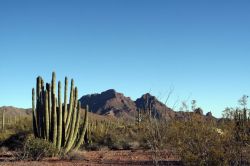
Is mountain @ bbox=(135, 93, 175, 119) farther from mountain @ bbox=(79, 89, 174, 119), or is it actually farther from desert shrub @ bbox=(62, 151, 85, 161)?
mountain @ bbox=(79, 89, 174, 119)

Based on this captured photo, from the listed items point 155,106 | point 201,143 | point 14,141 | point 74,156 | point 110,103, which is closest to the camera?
point 201,143

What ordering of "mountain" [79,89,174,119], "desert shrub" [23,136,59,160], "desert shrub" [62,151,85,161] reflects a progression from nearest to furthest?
"desert shrub" [62,151,85,161] < "desert shrub" [23,136,59,160] < "mountain" [79,89,174,119]

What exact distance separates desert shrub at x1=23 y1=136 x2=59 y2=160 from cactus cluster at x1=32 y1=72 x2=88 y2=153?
0.70 meters

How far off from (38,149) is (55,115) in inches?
64.9

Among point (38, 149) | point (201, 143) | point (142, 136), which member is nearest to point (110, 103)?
point (142, 136)

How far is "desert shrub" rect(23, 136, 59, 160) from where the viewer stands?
768 inches

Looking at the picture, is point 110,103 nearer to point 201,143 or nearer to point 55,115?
point 55,115

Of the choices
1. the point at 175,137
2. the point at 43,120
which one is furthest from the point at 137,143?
the point at 175,137

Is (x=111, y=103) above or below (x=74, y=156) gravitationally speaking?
above

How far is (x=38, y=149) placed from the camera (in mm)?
19562

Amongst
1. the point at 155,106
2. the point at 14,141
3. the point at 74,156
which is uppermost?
the point at 155,106

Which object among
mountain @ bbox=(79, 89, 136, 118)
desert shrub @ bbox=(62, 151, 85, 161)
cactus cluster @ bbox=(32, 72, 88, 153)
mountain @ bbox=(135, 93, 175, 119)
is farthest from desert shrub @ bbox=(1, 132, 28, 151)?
mountain @ bbox=(79, 89, 136, 118)

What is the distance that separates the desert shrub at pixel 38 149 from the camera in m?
19.5

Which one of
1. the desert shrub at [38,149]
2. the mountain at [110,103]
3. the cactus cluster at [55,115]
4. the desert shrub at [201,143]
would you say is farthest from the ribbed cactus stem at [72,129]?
the mountain at [110,103]
